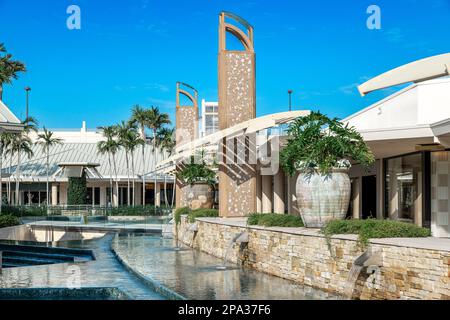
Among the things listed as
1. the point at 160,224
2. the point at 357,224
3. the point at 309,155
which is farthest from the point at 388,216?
the point at 160,224

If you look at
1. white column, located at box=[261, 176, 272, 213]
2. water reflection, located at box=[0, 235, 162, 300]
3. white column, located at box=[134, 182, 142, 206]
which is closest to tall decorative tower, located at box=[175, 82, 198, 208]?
white column, located at box=[261, 176, 272, 213]

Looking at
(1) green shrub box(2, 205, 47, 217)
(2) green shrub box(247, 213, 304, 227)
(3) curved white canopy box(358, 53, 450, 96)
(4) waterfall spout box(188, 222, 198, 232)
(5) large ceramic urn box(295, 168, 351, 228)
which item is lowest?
(1) green shrub box(2, 205, 47, 217)

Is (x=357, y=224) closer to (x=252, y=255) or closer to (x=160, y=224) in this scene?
(x=252, y=255)

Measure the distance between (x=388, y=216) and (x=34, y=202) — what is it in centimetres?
5370

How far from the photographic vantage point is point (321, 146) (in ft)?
44.0

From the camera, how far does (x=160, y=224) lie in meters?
35.0

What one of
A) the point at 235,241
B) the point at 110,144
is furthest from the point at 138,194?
the point at 235,241

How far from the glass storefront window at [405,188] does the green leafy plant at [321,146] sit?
12.7 feet

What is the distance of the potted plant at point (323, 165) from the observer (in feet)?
43.4

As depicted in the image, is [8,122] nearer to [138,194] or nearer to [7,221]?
[7,221]

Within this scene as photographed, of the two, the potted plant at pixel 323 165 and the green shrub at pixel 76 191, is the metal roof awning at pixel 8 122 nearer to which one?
the potted plant at pixel 323 165

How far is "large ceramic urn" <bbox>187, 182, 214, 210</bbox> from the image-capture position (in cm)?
2706

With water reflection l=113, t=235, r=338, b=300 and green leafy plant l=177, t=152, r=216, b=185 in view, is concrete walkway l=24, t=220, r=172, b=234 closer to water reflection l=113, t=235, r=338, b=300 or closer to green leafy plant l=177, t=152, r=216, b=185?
green leafy plant l=177, t=152, r=216, b=185

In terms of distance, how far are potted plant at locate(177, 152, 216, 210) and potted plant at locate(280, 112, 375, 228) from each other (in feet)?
44.5
